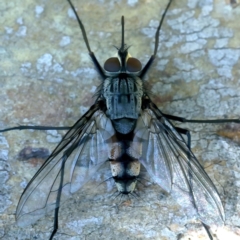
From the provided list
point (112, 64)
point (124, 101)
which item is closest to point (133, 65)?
point (112, 64)

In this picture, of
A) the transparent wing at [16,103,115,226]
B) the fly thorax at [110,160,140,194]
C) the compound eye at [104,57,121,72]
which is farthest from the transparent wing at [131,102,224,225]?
the compound eye at [104,57,121,72]

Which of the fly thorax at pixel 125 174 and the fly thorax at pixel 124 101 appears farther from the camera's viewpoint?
the fly thorax at pixel 124 101

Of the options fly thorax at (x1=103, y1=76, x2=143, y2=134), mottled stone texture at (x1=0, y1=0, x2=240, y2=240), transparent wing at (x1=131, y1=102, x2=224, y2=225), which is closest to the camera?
transparent wing at (x1=131, y1=102, x2=224, y2=225)

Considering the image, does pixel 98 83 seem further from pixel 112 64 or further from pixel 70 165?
pixel 70 165

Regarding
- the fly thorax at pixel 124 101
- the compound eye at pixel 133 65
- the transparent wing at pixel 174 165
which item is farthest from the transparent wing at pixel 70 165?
the compound eye at pixel 133 65

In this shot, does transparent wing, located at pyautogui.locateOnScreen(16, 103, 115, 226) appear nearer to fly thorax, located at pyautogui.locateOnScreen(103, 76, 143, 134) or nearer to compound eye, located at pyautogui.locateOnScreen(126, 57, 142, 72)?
fly thorax, located at pyautogui.locateOnScreen(103, 76, 143, 134)

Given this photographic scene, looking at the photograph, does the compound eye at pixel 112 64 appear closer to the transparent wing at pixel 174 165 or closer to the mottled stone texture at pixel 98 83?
the mottled stone texture at pixel 98 83
